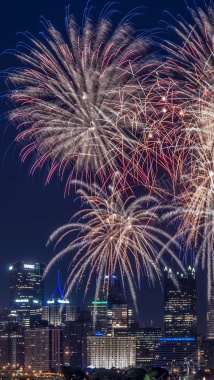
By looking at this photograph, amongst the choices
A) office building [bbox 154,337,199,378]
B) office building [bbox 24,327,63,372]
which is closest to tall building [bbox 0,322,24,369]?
office building [bbox 24,327,63,372]

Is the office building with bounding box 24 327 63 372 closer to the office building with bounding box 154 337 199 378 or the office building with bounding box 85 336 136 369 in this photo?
the office building with bounding box 85 336 136 369

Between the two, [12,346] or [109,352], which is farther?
[12,346]

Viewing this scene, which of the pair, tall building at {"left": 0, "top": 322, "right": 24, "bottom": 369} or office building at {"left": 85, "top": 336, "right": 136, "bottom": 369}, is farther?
tall building at {"left": 0, "top": 322, "right": 24, "bottom": 369}

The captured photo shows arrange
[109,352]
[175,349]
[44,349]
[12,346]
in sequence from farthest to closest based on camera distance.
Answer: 1. [12,346]
2. [175,349]
3. [44,349]
4. [109,352]

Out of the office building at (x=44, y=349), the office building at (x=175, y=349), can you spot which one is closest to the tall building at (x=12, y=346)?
the office building at (x=44, y=349)

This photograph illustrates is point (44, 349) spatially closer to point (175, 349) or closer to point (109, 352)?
point (109, 352)

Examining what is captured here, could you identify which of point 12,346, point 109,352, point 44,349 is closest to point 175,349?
point 109,352
